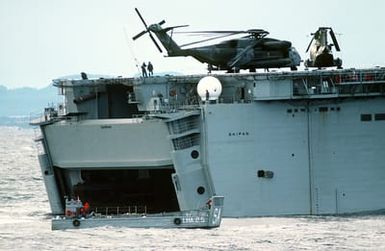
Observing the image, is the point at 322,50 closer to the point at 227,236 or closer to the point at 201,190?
the point at 201,190

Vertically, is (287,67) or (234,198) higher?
(287,67)

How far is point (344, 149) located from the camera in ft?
179

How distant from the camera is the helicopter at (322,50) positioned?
60.3 meters

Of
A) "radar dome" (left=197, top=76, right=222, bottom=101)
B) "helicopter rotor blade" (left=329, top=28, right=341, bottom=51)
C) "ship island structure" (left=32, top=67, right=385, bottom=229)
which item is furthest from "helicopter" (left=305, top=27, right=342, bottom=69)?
"radar dome" (left=197, top=76, right=222, bottom=101)

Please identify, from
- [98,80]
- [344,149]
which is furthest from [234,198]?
[98,80]

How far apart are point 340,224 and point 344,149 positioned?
4088mm

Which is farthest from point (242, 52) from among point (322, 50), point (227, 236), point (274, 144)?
point (227, 236)

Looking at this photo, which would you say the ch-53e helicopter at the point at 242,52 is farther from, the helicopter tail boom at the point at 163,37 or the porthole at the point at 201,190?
the porthole at the point at 201,190

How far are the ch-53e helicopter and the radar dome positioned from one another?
19.3ft

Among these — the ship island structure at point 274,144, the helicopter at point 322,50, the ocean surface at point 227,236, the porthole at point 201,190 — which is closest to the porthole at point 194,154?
the ship island structure at point 274,144

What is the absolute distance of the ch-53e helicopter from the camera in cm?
6047

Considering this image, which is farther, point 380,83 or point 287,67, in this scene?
point 287,67

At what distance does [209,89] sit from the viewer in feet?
179

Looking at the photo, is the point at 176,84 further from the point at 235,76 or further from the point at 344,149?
the point at 344,149
